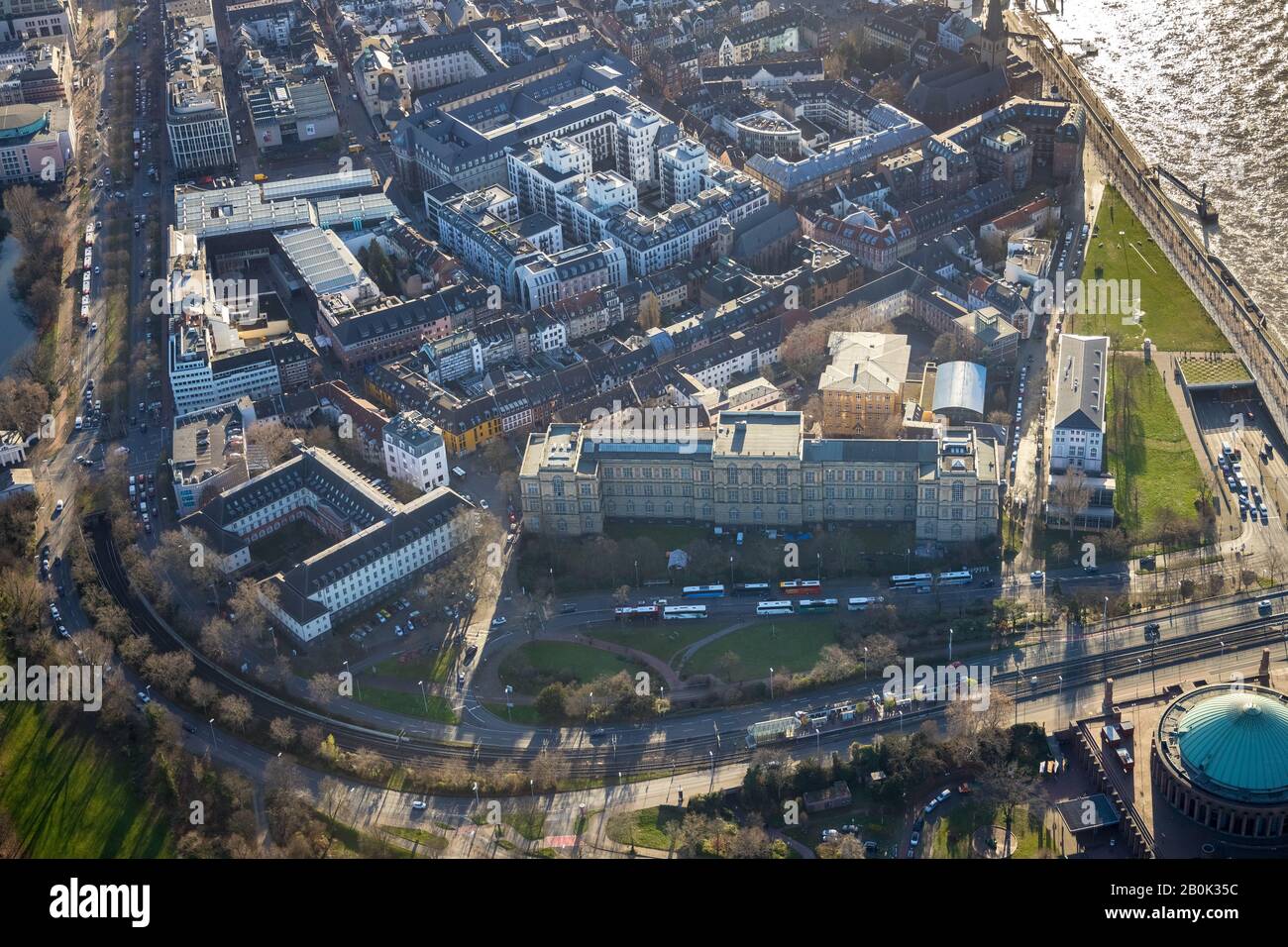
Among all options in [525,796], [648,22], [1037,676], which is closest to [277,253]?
[648,22]

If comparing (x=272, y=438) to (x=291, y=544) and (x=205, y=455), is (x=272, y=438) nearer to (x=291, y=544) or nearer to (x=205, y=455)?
(x=205, y=455)

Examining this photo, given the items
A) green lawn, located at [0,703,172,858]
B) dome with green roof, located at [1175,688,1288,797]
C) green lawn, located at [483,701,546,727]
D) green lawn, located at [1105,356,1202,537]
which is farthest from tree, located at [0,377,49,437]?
dome with green roof, located at [1175,688,1288,797]

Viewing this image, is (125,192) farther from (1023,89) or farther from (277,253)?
(1023,89)

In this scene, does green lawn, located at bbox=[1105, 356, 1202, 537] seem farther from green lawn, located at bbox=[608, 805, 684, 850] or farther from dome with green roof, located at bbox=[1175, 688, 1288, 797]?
green lawn, located at bbox=[608, 805, 684, 850]

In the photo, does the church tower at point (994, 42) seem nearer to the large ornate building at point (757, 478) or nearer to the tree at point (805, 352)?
the tree at point (805, 352)
